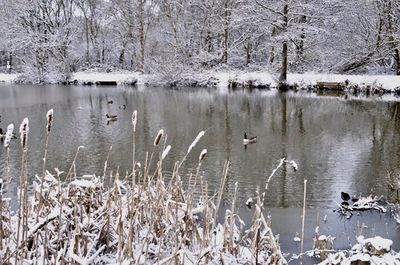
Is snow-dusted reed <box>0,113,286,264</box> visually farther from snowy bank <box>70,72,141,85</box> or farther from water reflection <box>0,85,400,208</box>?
snowy bank <box>70,72,141,85</box>

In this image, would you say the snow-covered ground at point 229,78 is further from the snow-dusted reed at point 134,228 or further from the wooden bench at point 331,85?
the snow-dusted reed at point 134,228

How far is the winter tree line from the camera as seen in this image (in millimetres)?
28516

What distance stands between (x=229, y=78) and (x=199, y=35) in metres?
7.48

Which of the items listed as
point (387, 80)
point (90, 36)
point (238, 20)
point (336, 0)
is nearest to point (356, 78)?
point (387, 80)

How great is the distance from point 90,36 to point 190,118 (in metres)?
26.9

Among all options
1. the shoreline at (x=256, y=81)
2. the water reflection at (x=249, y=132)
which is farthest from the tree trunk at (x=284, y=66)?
the water reflection at (x=249, y=132)

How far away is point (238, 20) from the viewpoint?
→ 28.3m

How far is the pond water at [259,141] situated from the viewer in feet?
25.7

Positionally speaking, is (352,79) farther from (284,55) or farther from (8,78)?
(8,78)

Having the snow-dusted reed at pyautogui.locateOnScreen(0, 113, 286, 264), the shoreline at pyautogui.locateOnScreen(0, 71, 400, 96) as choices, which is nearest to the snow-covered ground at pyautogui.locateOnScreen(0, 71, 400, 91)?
the shoreline at pyautogui.locateOnScreen(0, 71, 400, 96)

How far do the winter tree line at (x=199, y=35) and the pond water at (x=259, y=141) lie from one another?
7678mm

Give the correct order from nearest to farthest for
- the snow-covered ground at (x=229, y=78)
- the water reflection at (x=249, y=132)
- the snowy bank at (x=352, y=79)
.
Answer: the water reflection at (x=249, y=132) < the snowy bank at (x=352, y=79) < the snow-covered ground at (x=229, y=78)

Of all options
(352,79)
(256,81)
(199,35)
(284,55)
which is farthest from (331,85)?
(199,35)

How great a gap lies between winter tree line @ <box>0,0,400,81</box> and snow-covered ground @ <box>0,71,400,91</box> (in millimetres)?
744
